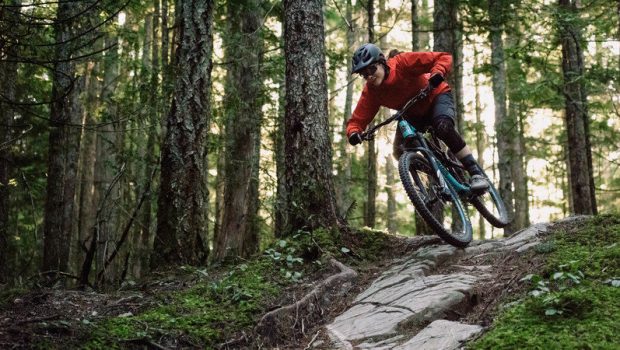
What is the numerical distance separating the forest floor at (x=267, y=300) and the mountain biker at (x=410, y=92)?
1.27 meters

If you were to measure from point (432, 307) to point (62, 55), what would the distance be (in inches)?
333

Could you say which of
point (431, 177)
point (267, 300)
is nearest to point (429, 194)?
point (431, 177)

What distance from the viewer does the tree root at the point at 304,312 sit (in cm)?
460

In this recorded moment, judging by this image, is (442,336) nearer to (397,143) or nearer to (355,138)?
(355,138)

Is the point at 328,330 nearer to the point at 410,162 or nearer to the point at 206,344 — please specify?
the point at 206,344

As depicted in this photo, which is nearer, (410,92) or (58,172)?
(410,92)

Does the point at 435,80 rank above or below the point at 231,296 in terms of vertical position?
above

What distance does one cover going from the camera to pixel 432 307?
4332mm

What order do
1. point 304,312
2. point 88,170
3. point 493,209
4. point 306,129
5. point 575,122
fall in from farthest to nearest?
point 88,170 → point 575,122 → point 493,209 → point 306,129 → point 304,312

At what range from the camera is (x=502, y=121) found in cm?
1596

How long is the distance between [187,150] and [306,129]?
1.54 m

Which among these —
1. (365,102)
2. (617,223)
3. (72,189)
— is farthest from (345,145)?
(617,223)

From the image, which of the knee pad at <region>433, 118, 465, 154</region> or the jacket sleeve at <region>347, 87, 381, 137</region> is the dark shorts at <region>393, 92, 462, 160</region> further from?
the jacket sleeve at <region>347, 87, 381, 137</region>

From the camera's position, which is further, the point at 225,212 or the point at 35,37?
the point at 225,212
